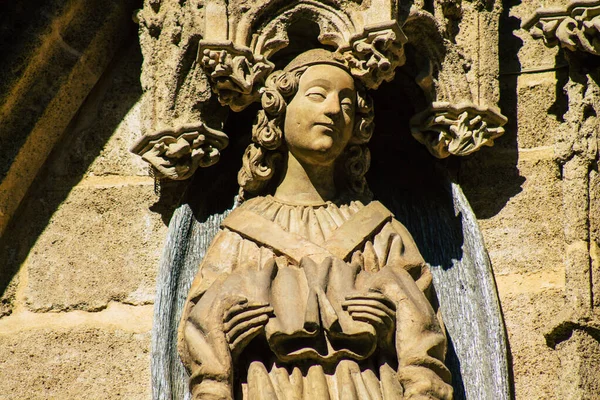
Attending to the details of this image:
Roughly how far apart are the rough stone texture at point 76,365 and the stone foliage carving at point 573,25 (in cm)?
145

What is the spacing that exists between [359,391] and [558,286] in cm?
76

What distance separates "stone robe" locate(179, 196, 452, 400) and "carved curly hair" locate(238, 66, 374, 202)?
0.25 metres

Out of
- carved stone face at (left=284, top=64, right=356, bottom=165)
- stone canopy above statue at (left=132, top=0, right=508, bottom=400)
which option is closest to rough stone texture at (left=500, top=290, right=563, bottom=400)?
stone canopy above statue at (left=132, top=0, right=508, bottom=400)

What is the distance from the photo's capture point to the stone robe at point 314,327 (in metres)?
4.09

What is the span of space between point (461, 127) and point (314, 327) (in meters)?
0.85

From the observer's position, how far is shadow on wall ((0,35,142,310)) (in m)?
4.84

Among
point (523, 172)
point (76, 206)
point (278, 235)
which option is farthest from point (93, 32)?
point (523, 172)

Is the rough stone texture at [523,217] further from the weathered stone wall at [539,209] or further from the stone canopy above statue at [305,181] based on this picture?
the stone canopy above statue at [305,181]

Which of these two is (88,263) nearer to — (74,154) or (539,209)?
(74,154)

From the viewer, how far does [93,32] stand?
4.91 meters

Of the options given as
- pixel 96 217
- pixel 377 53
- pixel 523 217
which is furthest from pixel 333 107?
pixel 96 217

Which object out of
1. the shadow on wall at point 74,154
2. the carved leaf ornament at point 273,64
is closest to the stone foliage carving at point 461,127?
the carved leaf ornament at point 273,64

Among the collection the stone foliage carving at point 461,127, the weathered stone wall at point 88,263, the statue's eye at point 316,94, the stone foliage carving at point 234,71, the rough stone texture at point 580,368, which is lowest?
the rough stone texture at point 580,368

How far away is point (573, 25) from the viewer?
462cm
